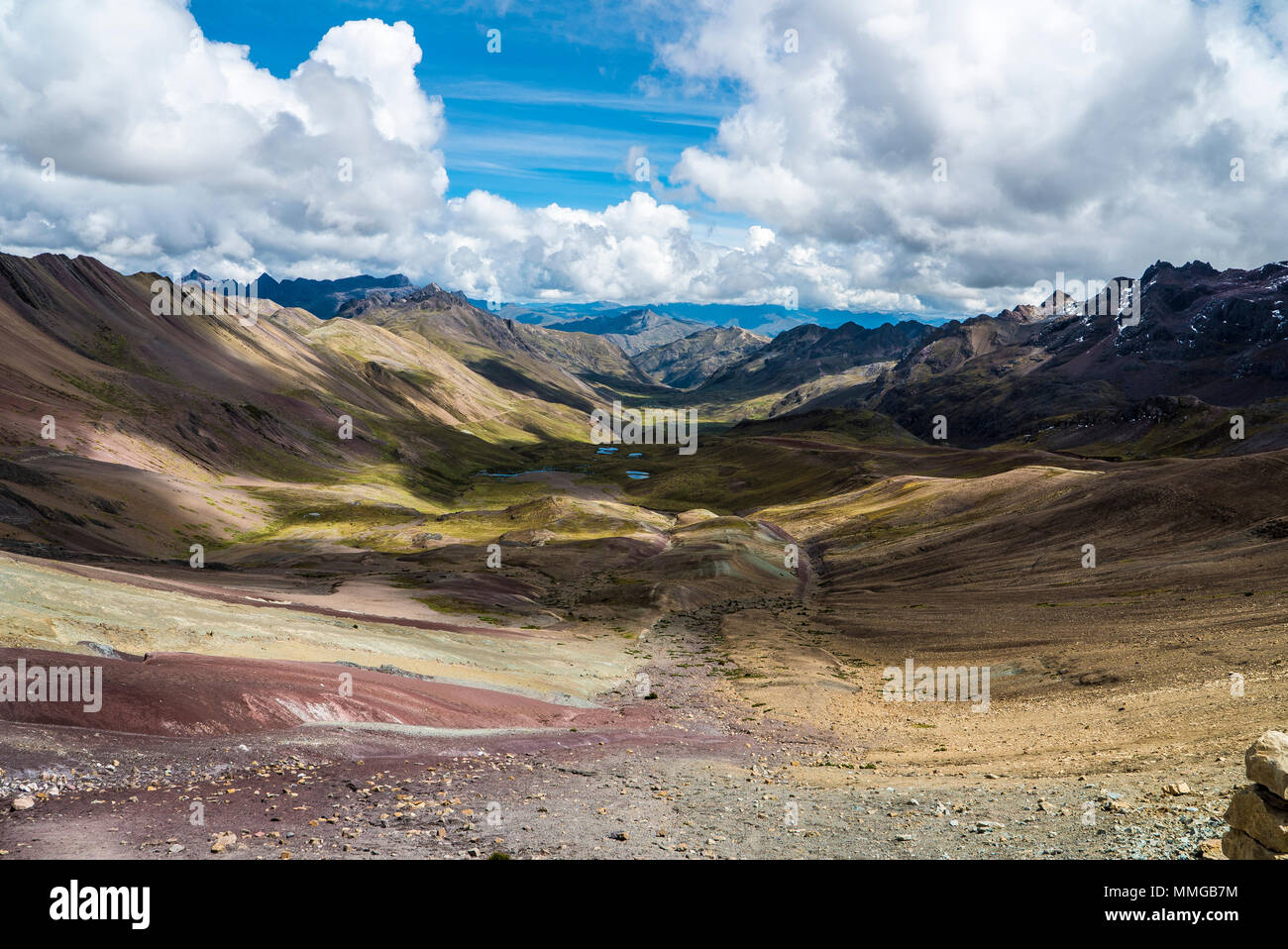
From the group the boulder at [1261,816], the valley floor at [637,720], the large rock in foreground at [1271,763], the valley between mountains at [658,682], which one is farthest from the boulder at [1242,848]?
the valley floor at [637,720]

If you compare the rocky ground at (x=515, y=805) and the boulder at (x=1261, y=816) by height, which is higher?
the boulder at (x=1261, y=816)

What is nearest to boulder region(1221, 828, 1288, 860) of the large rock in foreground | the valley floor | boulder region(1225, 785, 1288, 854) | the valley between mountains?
boulder region(1225, 785, 1288, 854)

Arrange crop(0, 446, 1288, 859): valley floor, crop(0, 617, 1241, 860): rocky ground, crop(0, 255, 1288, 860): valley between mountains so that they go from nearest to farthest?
crop(0, 617, 1241, 860): rocky ground < crop(0, 446, 1288, 859): valley floor < crop(0, 255, 1288, 860): valley between mountains

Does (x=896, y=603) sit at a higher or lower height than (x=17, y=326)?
lower

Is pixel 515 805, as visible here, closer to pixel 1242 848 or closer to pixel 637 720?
pixel 1242 848

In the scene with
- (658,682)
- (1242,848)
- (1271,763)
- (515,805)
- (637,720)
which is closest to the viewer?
(1271,763)

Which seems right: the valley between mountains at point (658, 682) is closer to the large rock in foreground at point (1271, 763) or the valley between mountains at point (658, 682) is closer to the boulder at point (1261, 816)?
the boulder at point (1261, 816)

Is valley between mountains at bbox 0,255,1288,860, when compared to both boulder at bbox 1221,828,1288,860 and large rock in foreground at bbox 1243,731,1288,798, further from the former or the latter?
large rock in foreground at bbox 1243,731,1288,798

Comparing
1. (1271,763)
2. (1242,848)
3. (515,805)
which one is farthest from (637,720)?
(1271,763)

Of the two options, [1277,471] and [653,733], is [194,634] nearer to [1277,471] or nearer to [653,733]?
[653,733]

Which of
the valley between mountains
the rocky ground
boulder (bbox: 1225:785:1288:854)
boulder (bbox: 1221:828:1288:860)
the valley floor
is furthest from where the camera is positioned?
the valley between mountains
